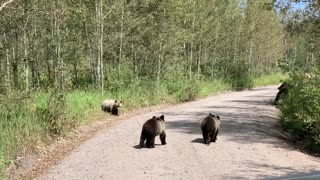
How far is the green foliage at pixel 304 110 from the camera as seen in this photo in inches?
495

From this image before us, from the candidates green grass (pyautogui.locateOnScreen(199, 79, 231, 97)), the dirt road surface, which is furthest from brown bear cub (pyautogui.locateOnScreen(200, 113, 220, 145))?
green grass (pyautogui.locateOnScreen(199, 79, 231, 97))

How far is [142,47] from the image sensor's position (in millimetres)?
23734

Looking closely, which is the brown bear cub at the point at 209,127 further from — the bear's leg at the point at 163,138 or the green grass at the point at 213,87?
the green grass at the point at 213,87

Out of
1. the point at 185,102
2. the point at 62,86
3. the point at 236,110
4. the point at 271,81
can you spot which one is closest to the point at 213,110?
the point at 236,110

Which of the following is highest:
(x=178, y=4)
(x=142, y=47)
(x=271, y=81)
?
(x=178, y=4)

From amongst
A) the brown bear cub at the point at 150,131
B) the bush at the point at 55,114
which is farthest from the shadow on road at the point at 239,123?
the bush at the point at 55,114

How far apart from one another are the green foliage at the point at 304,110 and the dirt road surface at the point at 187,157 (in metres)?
0.67

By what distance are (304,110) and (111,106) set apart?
23.4ft

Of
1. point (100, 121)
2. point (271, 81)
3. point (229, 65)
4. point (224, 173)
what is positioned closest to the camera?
point (224, 173)

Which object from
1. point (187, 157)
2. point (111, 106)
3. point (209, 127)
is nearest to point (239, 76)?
point (111, 106)

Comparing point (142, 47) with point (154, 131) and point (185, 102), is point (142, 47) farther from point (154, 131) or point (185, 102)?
point (154, 131)

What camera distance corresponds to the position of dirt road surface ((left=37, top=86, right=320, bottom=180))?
8.43 metres

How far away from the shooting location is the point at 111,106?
16406 mm

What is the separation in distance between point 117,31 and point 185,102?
5391 mm
